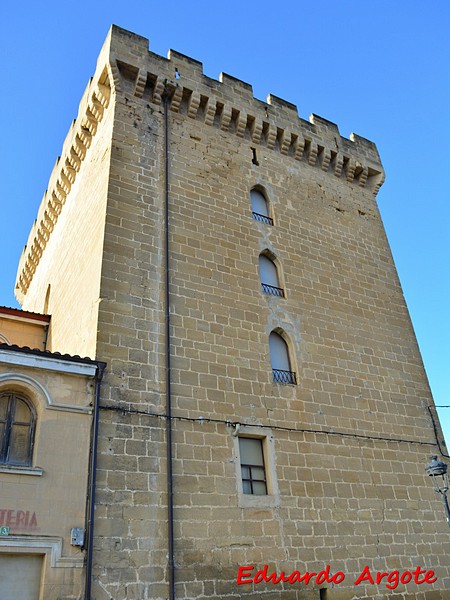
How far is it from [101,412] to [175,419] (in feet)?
4.15

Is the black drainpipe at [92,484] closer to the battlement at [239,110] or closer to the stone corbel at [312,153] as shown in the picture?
the battlement at [239,110]

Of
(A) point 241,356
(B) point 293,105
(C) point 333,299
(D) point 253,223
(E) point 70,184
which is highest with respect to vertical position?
(B) point 293,105

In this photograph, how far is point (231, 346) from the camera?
33.0 feet

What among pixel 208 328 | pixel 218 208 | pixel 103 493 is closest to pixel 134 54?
pixel 218 208

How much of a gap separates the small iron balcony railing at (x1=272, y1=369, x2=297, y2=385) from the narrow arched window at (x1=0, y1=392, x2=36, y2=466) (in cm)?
463

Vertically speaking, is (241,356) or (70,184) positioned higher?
(70,184)

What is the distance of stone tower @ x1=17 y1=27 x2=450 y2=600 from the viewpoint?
809 cm

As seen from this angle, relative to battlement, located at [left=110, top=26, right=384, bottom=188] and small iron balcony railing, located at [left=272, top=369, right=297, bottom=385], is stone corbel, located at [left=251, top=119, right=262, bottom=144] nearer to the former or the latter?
battlement, located at [left=110, top=26, right=384, bottom=188]

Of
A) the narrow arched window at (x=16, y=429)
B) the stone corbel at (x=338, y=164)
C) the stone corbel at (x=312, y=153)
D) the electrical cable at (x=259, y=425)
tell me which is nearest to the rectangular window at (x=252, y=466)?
the electrical cable at (x=259, y=425)

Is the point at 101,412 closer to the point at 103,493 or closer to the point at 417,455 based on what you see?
the point at 103,493

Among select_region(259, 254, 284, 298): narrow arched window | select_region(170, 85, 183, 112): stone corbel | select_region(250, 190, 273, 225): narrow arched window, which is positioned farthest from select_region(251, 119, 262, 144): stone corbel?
select_region(259, 254, 284, 298): narrow arched window

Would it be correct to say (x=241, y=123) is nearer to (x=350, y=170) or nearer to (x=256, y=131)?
(x=256, y=131)

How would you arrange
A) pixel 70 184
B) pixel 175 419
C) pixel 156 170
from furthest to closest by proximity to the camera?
pixel 70 184 < pixel 156 170 < pixel 175 419

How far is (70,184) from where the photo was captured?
14.2m
